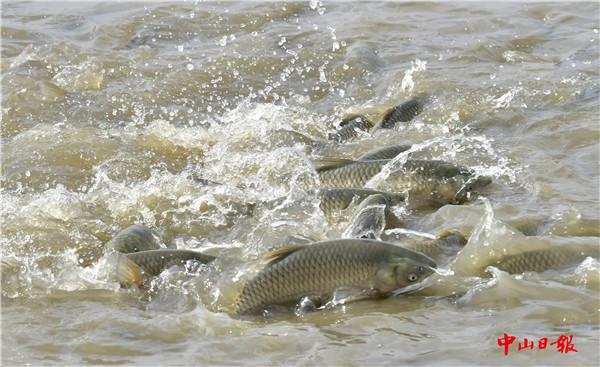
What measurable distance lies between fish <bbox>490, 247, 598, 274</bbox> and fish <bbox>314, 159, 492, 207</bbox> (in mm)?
1074

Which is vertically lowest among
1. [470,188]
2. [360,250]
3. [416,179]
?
[470,188]

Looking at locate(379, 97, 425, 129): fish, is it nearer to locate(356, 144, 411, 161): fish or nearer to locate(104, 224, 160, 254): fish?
locate(356, 144, 411, 161): fish

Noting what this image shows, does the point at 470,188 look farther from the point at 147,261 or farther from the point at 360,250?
the point at 147,261

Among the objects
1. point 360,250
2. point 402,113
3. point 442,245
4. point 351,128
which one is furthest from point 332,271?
point 402,113

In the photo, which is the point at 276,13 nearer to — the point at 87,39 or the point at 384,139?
the point at 87,39

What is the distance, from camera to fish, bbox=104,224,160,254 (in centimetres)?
490

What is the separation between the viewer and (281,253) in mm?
4141

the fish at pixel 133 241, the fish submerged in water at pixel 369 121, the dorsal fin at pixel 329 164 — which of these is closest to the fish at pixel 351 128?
the fish submerged in water at pixel 369 121

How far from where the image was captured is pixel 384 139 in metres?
6.58

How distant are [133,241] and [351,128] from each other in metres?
2.37

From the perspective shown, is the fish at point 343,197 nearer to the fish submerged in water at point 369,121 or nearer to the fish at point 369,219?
the fish at point 369,219

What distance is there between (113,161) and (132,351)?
Result: 3.10 m

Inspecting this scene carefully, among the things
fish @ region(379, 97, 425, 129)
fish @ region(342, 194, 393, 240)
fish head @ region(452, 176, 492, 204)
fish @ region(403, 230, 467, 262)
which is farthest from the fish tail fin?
fish @ region(379, 97, 425, 129)

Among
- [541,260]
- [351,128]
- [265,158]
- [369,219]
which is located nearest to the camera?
[541,260]
